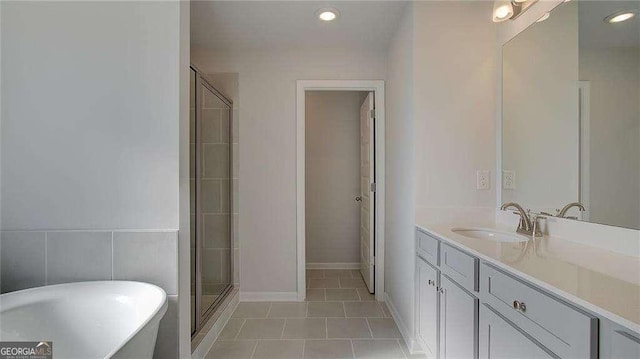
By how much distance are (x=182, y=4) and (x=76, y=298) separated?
1.39 meters

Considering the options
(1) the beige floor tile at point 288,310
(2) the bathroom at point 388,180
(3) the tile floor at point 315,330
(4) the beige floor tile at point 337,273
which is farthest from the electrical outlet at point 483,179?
(4) the beige floor tile at point 337,273

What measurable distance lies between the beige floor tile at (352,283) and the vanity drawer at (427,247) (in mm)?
1561

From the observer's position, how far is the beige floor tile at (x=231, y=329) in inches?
88.7

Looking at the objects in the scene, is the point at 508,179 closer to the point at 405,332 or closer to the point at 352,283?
the point at 405,332

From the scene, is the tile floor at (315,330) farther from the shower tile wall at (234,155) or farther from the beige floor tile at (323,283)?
the shower tile wall at (234,155)

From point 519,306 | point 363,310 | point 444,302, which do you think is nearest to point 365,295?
point 363,310

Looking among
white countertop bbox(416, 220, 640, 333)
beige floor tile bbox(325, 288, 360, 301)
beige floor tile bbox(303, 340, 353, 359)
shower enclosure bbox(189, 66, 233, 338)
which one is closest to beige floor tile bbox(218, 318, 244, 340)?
shower enclosure bbox(189, 66, 233, 338)

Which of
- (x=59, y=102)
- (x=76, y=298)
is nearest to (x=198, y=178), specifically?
(x=59, y=102)

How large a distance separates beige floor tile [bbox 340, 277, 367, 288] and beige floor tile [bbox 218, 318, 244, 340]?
124 cm

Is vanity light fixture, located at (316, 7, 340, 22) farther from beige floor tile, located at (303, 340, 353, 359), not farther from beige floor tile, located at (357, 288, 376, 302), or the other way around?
beige floor tile, located at (357, 288, 376, 302)

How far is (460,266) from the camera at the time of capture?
1408mm

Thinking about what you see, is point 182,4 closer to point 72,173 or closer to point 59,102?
point 59,102

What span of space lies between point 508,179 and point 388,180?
1.02 m

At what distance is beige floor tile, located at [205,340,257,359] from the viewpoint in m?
2.01
